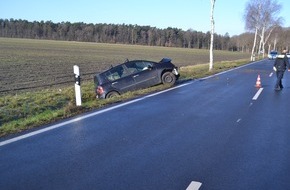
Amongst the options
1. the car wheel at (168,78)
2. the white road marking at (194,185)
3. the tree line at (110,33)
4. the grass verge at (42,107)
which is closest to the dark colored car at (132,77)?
the car wheel at (168,78)

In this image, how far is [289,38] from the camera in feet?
347

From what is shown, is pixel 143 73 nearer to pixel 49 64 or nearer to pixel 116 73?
pixel 116 73

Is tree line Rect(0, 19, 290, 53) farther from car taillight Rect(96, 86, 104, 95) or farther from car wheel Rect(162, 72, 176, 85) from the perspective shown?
car taillight Rect(96, 86, 104, 95)

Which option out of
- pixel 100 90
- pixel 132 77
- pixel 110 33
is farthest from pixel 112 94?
pixel 110 33

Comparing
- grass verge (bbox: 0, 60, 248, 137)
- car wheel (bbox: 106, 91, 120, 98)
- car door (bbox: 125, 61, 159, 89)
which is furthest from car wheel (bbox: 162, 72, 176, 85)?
car wheel (bbox: 106, 91, 120, 98)

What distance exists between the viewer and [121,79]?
14.2 metres

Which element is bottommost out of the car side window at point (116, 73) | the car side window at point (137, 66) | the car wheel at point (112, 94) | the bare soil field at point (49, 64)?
the bare soil field at point (49, 64)

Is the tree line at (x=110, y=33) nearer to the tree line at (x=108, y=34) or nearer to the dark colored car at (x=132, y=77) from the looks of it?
the tree line at (x=108, y=34)

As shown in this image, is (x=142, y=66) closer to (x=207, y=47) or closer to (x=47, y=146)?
(x=47, y=146)

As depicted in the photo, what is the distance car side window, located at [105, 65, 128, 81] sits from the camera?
14102mm

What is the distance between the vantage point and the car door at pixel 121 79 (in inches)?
548

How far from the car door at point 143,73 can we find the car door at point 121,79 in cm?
25

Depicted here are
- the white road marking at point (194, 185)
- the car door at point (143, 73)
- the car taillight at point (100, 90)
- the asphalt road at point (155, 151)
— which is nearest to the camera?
the white road marking at point (194, 185)

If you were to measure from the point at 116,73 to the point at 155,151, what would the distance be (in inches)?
344
